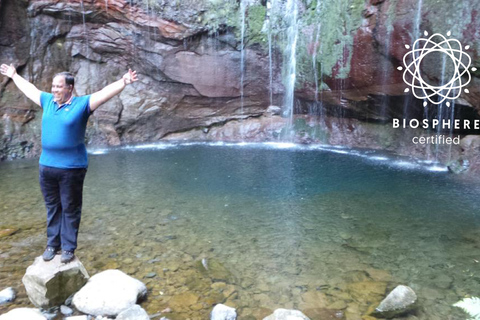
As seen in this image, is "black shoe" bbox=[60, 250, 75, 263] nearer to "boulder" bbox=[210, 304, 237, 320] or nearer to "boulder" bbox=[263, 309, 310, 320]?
"boulder" bbox=[210, 304, 237, 320]

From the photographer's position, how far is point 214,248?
4.66 meters

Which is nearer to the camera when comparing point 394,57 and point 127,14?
point 394,57

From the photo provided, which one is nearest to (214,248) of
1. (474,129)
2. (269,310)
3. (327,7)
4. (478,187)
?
(269,310)

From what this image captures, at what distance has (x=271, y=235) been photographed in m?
5.06

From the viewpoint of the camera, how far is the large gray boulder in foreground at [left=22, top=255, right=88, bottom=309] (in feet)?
10.6

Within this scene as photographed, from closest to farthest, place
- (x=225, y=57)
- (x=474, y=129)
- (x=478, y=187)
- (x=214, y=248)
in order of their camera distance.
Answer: (x=214, y=248)
(x=478, y=187)
(x=474, y=129)
(x=225, y=57)

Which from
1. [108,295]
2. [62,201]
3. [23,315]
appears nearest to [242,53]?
[62,201]

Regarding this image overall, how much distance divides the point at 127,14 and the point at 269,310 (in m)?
11.1

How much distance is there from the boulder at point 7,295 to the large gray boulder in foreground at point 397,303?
3.34 metres

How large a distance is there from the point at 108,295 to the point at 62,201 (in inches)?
37.1

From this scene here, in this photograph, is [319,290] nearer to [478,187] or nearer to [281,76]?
[478,187]

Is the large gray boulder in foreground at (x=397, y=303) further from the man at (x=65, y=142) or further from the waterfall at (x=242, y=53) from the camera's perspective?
the waterfall at (x=242, y=53)

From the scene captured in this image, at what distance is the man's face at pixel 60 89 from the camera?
3.07m

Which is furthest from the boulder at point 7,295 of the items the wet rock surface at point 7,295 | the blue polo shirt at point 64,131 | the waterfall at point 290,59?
the waterfall at point 290,59
